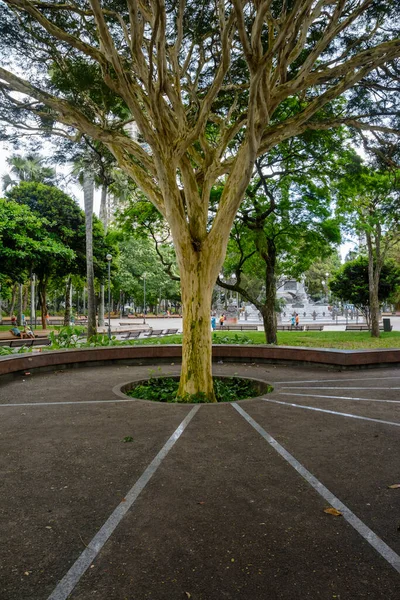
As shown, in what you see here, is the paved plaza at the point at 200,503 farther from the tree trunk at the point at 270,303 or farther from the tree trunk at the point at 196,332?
the tree trunk at the point at 270,303

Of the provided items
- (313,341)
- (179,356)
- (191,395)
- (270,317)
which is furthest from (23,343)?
(313,341)

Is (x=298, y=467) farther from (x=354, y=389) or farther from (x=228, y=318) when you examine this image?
(x=228, y=318)

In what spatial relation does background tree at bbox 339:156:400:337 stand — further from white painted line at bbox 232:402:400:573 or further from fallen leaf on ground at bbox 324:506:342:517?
fallen leaf on ground at bbox 324:506:342:517

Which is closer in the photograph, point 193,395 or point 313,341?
point 193,395

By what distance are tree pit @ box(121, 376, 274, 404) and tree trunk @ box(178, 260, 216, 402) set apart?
0.70 ft

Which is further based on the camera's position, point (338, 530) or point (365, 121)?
point (365, 121)

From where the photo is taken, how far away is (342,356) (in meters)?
11.5

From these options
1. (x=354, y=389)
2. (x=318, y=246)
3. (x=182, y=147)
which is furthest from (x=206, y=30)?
(x=318, y=246)

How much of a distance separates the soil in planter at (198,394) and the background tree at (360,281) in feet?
77.1

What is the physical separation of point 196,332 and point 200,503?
493 cm

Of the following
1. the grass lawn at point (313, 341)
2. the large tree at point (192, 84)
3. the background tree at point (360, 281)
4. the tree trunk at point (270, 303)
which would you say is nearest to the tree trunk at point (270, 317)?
the tree trunk at point (270, 303)

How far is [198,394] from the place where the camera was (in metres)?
8.36

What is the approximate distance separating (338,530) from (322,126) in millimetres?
8635

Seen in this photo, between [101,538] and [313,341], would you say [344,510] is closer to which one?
[101,538]
